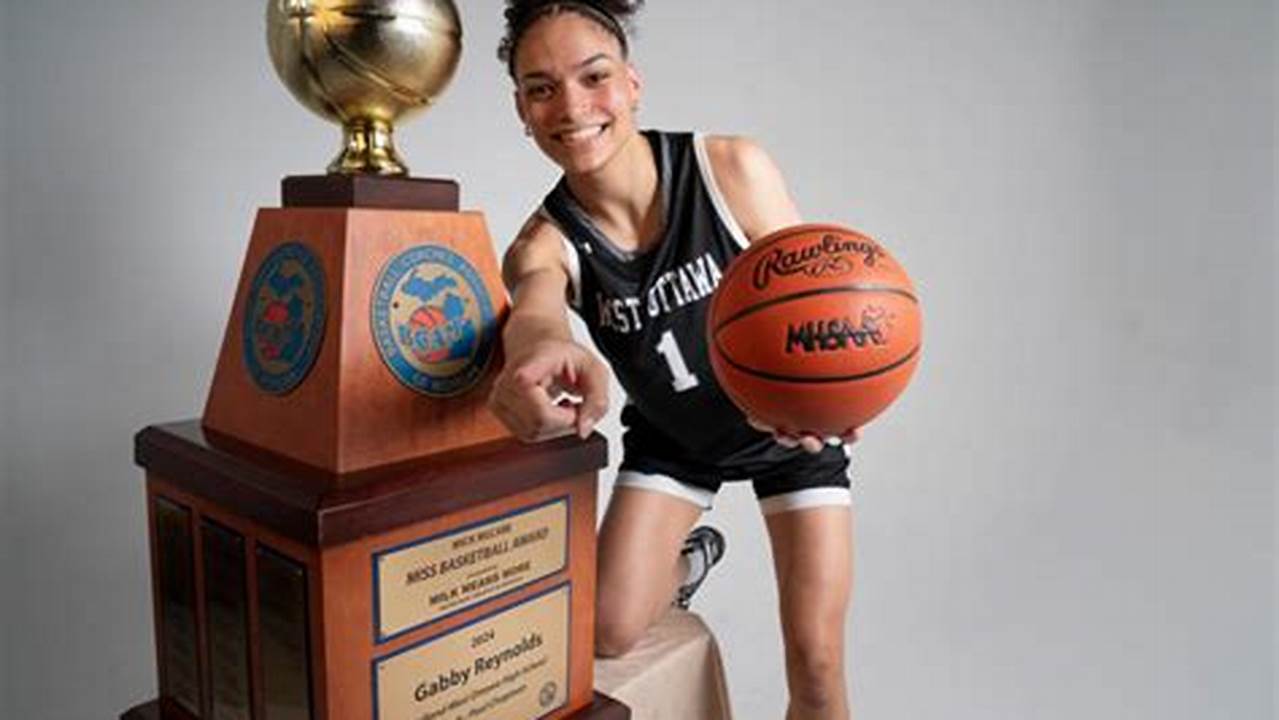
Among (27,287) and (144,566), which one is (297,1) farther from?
(144,566)

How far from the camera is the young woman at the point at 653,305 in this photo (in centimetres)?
126

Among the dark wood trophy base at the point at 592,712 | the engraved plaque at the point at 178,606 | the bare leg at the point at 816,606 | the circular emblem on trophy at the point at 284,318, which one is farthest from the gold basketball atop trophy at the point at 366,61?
the bare leg at the point at 816,606

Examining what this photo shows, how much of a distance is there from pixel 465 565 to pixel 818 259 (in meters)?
0.51

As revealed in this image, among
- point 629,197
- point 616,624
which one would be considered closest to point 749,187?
point 629,197

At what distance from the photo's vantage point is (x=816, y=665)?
151 cm

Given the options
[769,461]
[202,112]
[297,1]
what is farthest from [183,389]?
[769,461]

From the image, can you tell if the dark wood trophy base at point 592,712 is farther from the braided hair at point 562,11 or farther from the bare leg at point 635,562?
the braided hair at point 562,11

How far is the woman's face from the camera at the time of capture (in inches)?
48.4

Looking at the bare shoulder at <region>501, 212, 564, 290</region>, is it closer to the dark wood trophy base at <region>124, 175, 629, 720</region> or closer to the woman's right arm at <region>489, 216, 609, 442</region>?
the dark wood trophy base at <region>124, 175, 629, 720</region>

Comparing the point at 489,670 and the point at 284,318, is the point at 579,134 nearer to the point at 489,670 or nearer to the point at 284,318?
the point at 284,318

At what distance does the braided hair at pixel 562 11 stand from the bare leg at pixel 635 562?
2.37ft

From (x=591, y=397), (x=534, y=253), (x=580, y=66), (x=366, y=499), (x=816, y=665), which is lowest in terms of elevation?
(x=816, y=665)

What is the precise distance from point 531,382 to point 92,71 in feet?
3.38

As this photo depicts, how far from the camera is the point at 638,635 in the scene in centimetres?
152
